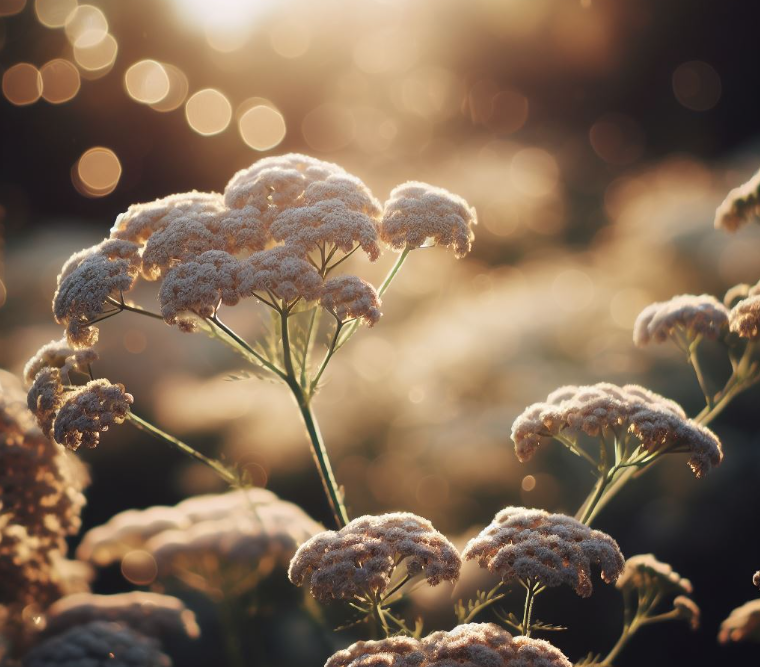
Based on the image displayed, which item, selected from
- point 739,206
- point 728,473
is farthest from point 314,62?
point 739,206

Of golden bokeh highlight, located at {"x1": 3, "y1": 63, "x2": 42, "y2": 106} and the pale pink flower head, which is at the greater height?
golden bokeh highlight, located at {"x1": 3, "y1": 63, "x2": 42, "y2": 106}

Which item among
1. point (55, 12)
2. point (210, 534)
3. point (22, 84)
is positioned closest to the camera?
point (210, 534)

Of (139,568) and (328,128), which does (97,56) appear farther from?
(139,568)

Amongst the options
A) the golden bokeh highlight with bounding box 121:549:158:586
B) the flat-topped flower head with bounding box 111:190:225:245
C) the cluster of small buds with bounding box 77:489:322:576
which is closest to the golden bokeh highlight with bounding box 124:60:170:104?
the golden bokeh highlight with bounding box 121:549:158:586

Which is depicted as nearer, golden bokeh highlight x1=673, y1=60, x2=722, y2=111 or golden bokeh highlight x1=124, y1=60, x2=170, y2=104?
golden bokeh highlight x1=124, y1=60, x2=170, y2=104

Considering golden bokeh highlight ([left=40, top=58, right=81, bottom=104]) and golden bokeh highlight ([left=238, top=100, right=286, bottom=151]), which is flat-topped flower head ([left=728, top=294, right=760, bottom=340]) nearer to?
golden bokeh highlight ([left=238, top=100, right=286, bottom=151])

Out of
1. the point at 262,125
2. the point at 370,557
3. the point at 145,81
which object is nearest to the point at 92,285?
the point at 370,557

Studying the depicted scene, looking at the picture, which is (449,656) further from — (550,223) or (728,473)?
(550,223)
